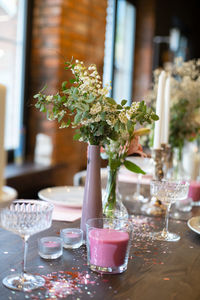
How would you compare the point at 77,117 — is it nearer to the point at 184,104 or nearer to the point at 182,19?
the point at 184,104

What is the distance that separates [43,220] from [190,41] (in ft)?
25.2

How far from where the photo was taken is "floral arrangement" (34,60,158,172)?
1209 mm

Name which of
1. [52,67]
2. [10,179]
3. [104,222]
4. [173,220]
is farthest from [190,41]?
[104,222]

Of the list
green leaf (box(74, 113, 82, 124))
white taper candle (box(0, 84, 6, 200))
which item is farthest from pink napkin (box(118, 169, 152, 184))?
white taper candle (box(0, 84, 6, 200))

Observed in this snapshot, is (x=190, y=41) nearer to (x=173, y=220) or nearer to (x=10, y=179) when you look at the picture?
(x=10, y=179)

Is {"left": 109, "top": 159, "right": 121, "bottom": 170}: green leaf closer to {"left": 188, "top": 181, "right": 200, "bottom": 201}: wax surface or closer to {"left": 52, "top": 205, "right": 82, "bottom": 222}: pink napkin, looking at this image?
{"left": 52, "top": 205, "right": 82, "bottom": 222}: pink napkin

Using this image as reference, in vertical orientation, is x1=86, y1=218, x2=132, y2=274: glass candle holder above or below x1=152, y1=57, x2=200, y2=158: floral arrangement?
below

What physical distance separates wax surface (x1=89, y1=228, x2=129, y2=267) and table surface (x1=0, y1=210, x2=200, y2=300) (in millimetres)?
32

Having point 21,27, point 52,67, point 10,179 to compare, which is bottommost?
point 10,179

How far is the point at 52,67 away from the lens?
3748 mm

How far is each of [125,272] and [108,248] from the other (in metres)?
0.08

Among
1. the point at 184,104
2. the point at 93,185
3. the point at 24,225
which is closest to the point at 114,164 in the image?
the point at 93,185

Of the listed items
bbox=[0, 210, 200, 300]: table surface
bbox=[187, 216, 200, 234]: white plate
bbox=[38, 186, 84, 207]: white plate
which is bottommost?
bbox=[0, 210, 200, 300]: table surface

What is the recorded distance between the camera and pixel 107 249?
106 cm
